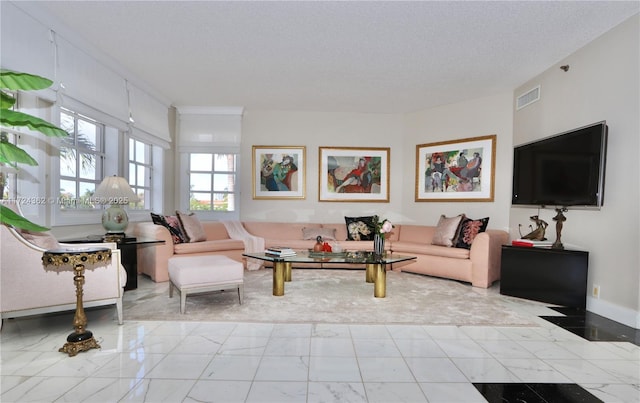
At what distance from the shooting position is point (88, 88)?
380 centimetres

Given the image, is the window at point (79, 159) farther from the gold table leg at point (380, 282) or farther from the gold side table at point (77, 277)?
the gold table leg at point (380, 282)

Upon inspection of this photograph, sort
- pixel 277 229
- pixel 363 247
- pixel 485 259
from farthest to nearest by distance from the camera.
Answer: pixel 277 229, pixel 363 247, pixel 485 259

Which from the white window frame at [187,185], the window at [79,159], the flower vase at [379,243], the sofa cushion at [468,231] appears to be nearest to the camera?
the window at [79,159]

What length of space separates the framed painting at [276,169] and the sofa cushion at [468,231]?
9.38 feet

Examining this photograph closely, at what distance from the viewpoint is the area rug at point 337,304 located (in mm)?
2982

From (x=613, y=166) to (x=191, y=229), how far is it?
4.94 metres

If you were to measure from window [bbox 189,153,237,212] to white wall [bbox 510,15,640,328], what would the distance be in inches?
200

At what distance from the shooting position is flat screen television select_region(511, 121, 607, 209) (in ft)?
10.4

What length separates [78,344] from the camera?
2.26 meters

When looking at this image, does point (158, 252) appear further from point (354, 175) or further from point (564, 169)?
point (564, 169)

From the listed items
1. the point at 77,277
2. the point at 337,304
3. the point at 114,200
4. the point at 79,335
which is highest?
the point at 114,200

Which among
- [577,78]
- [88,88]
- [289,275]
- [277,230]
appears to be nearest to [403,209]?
[277,230]

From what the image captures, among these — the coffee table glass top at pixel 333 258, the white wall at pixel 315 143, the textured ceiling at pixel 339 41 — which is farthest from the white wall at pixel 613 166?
the white wall at pixel 315 143

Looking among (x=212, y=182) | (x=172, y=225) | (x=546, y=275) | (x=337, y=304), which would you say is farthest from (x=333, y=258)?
(x=212, y=182)
